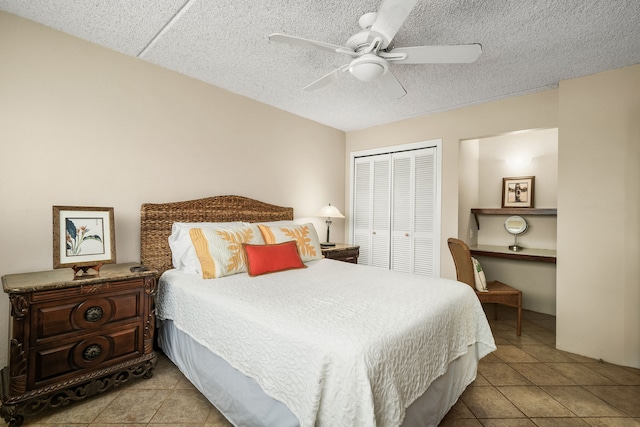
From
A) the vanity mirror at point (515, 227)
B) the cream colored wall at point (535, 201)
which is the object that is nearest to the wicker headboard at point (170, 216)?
the cream colored wall at point (535, 201)

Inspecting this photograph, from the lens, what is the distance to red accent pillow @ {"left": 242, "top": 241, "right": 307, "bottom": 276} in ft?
7.61

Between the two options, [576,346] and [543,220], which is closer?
[576,346]

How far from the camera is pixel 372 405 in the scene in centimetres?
103

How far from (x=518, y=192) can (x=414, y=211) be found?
1425 millimetres

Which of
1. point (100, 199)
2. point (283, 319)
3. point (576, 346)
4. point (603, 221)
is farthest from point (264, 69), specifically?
point (576, 346)

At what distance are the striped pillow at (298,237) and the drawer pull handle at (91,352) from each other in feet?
4.59

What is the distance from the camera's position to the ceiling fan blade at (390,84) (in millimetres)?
1964

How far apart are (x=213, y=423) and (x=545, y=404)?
207cm

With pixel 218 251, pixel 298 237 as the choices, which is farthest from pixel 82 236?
pixel 298 237

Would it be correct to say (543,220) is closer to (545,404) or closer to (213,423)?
(545,404)

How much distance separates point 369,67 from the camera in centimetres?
174

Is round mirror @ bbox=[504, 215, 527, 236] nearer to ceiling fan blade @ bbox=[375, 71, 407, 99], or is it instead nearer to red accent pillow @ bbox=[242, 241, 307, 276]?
ceiling fan blade @ bbox=[375, 71, 407, 99]

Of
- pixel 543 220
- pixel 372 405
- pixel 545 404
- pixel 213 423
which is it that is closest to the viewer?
pixel 372 405

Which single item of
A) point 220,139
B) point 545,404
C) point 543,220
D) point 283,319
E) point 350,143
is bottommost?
point 545,404
